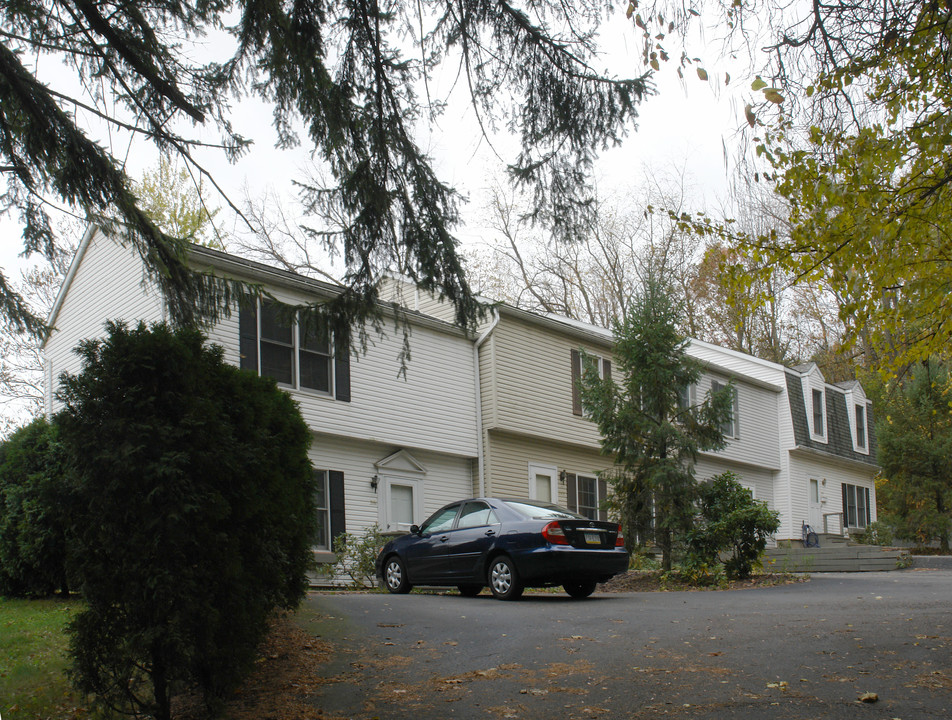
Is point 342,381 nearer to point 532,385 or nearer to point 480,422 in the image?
point 480,422

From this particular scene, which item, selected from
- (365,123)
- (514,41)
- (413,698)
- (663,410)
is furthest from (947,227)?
(663,410)

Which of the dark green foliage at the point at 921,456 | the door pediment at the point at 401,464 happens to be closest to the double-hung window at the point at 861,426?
the dark green foliage at the point at 921,456

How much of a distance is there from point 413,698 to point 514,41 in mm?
5689

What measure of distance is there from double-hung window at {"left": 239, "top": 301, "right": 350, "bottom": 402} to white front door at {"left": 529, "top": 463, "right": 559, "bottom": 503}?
6046mm

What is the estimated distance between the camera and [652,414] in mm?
18312

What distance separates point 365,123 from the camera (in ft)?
27.3

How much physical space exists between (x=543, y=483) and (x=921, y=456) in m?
17.2

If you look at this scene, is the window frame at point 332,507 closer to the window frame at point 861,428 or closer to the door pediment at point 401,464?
the door pediment at point 401,464

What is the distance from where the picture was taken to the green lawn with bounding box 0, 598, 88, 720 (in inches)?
254

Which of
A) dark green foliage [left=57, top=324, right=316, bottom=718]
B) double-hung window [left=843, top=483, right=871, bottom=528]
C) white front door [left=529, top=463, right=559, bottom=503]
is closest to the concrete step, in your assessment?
white front door [left=529, top=463, right=559, bottom=503]

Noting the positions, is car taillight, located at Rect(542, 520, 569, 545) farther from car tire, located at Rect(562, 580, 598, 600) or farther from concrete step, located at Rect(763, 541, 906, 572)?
concrete step, located at Rect(763, 541, 906, 572)

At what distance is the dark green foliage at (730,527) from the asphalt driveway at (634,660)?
479 cm

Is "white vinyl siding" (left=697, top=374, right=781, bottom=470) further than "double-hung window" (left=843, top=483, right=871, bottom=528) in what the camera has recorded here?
No

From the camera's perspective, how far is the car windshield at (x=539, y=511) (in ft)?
43.4
